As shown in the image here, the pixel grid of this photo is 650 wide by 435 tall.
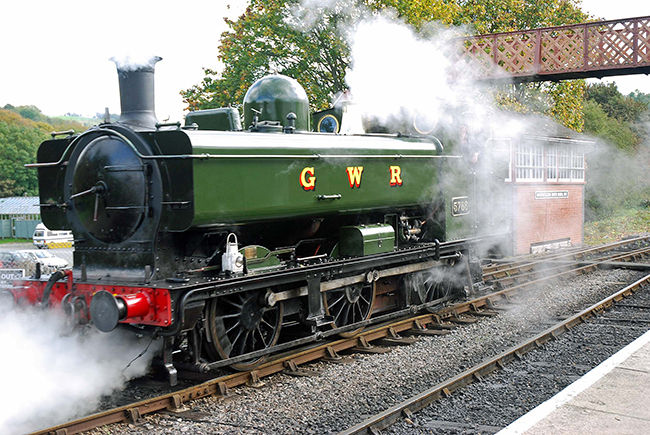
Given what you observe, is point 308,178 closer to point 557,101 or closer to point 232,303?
point 232,303

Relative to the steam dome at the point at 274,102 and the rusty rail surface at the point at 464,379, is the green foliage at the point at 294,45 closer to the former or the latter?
the steam dome at the point at 274,102

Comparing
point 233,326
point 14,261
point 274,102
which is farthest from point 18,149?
point 233,326

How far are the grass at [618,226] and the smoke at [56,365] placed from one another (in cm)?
2110

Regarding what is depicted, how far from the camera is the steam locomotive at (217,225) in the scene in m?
5.57

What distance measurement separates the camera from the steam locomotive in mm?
5566

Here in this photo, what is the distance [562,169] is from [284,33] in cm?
1053

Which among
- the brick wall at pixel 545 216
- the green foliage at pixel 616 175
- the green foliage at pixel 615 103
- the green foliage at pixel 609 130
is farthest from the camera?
the green foliage at pixel 615 103

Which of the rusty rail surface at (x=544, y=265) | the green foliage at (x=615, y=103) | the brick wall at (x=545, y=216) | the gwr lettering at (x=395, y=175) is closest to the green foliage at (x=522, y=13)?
the brick wall at (x=545, y=216)

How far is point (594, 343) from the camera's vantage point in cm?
781

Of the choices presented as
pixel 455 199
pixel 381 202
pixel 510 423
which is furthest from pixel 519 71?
pixel 510 423

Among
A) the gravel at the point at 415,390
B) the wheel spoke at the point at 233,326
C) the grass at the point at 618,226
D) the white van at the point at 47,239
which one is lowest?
the grass at the point at 618,226

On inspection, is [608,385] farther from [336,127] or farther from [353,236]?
[336,127]

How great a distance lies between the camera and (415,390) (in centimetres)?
599

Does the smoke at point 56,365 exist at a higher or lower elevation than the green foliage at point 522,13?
lower
